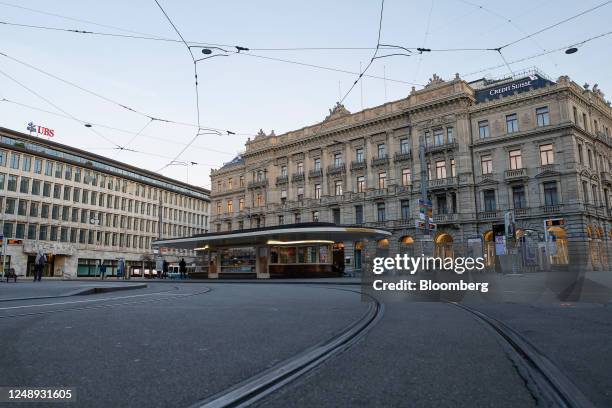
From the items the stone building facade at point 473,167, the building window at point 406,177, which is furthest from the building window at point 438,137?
the building window at point 406,177

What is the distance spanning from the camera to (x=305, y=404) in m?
2.95

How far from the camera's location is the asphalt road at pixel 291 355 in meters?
3.16

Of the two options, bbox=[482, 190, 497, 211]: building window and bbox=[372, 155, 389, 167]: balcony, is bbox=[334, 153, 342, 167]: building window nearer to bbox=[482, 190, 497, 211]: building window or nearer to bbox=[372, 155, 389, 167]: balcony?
bbox=[372, 155, 389, 167]: balcony

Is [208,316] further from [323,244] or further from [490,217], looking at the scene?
[490,217]

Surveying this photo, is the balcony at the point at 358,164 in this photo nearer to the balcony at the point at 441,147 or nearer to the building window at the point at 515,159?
the balcony at the point at 441,147

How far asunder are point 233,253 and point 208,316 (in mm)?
30806

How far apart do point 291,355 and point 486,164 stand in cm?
4011

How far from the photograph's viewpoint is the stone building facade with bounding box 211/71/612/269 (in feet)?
120

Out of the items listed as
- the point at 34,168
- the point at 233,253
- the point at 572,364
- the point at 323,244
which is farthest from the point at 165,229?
the point at 572,364

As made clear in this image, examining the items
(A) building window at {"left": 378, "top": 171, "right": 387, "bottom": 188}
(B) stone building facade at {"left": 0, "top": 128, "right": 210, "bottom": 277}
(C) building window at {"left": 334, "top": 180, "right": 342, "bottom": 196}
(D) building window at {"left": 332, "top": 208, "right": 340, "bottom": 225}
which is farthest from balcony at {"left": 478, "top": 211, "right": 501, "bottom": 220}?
(B) stone building facade at {"left": 0, "top": 128, "right": 210, "bottom": 277}

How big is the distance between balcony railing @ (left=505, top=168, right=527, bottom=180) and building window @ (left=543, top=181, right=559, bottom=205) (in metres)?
1.84

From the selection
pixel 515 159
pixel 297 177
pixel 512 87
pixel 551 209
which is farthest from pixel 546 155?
pixel 297 177

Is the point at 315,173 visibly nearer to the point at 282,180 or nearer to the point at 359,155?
the point at 282,180

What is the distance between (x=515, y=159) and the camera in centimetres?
3944
